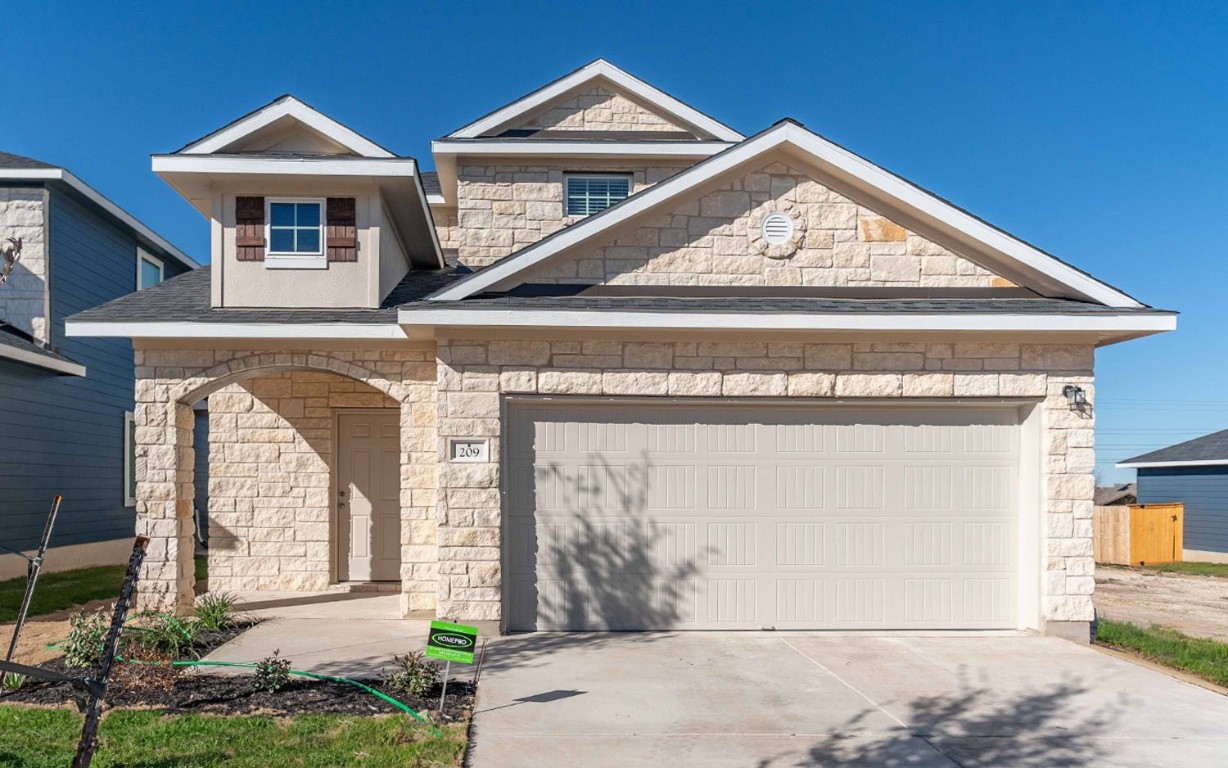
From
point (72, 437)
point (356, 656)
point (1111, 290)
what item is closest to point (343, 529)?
point (356, 656)

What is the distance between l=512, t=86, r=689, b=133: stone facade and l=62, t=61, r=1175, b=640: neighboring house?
15.5 ft

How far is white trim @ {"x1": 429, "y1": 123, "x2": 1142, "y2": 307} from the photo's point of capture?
8688 millimetres

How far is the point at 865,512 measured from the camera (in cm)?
883

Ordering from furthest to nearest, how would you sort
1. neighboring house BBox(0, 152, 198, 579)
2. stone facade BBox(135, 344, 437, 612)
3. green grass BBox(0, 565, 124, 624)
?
neighboring house BBox(0, 152, 198, 579)
green grass BBox(0, 565, 124, 624)
stone facade BBox(135, 344, 437, 612)

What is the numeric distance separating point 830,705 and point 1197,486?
21200 mm

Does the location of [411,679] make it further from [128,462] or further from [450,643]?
[128,462]

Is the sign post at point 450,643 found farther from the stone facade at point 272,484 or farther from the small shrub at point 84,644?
the stone facade at point 272,484

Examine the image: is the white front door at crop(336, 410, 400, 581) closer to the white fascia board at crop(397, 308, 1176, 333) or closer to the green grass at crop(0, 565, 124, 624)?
the green grass at crop(0, 565, 124, 624)

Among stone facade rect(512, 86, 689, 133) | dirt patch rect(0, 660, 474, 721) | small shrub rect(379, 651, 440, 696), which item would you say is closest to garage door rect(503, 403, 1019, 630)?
small shrub rect(379, 651, 440, 696)

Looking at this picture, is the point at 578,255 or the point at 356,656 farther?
the point at 578,255

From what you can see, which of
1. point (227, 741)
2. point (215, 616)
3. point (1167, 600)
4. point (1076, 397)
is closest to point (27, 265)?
point (215, 616)

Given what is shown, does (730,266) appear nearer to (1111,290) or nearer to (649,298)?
(649,298)

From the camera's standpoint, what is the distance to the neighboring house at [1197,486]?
70.7 feet

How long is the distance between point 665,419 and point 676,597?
180cm
